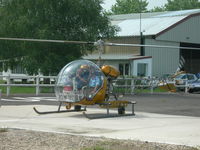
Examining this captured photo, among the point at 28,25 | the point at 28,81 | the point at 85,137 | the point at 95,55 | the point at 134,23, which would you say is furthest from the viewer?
the point at 134,23

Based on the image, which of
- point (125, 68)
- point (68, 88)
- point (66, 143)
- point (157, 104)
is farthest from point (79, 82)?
point (125, 68)

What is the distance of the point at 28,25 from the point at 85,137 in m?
23.8

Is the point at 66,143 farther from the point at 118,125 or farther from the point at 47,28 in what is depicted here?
the point at 47,28

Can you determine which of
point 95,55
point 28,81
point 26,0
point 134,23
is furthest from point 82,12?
point 134,23

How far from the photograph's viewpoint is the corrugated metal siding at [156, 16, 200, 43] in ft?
161

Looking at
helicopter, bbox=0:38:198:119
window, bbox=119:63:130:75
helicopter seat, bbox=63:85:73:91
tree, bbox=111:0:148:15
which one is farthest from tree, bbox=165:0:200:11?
helicopter seat, bbox=63:85:73:91

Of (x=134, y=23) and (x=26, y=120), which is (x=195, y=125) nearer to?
(x=26, y=120)

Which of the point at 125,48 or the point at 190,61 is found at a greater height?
the point at 125,48

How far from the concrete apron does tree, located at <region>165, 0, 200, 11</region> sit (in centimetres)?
10169

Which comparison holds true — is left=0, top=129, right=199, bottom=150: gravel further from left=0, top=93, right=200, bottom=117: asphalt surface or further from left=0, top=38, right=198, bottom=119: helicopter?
left=0, top=93, right=200, bottom=117: asphalt surface

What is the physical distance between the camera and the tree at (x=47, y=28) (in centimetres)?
3388

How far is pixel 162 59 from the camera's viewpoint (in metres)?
48.7

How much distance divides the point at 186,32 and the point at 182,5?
6655 centimetres

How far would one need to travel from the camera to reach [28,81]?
138 feet
